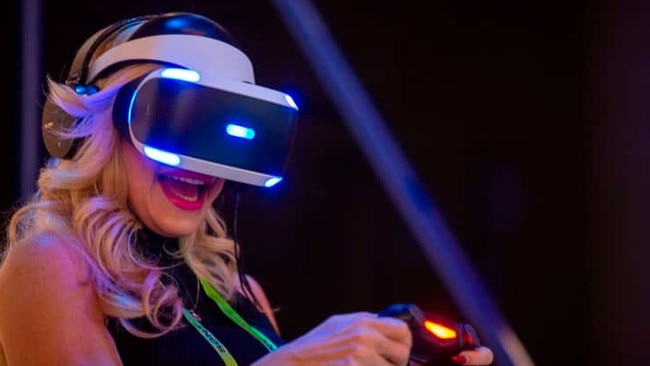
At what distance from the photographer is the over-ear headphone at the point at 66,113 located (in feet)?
3.83

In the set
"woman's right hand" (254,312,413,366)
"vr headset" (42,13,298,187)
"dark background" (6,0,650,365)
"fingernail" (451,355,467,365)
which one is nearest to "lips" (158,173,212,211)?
"vr headset" (42,13,298,187)

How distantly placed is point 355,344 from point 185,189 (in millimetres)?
422

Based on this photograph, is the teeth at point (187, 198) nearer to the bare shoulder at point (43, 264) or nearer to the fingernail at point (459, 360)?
the bare shoulder at point (43, 264)

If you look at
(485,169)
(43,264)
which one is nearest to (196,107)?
(43,264)

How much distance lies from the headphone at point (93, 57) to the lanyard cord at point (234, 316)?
0.31 meters

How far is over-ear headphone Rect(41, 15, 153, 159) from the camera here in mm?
1167

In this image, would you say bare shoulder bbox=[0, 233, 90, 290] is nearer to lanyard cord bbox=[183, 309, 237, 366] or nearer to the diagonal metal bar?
lanyard cord bbox=[183, 309, 237, 366]

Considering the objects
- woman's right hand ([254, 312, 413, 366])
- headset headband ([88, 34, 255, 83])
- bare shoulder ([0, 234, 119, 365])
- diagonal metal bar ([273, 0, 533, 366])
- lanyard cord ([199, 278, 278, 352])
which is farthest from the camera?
diagonal metal bar ([273, 0, 533, 366])

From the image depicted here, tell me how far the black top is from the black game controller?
0.31m

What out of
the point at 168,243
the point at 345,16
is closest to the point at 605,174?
the point at 345,16

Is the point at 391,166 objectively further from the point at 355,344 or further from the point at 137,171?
the point at 355,344

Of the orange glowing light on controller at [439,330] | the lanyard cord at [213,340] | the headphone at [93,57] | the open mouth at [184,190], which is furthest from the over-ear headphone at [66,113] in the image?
the orange glowing light on controller at [439,330]

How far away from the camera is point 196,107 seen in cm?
107

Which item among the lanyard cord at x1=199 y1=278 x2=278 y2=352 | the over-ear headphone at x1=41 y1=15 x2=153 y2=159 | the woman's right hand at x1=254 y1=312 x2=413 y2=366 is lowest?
the lanyard cord at x1=199 y1=278 x2=278 y2=352
